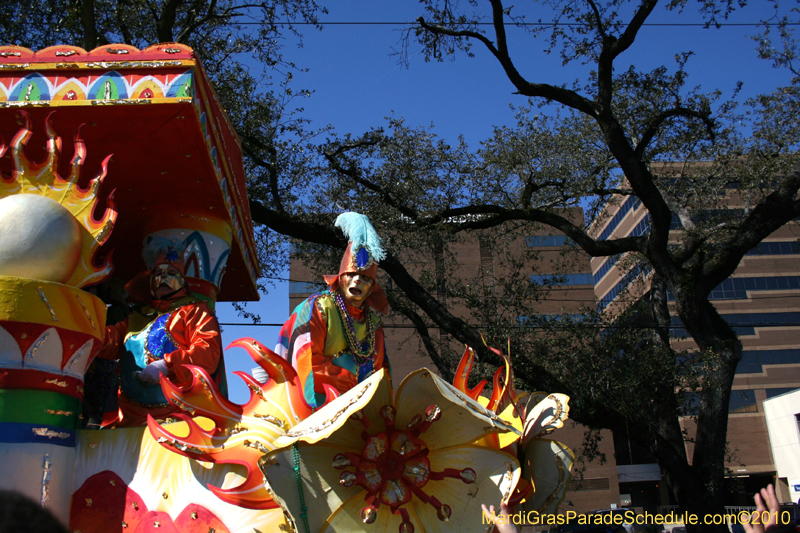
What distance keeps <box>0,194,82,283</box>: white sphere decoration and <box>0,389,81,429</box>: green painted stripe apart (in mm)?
590

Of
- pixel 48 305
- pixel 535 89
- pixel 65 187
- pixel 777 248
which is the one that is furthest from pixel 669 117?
pixel 777 248

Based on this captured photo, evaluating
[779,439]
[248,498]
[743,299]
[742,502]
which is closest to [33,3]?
[248,498]

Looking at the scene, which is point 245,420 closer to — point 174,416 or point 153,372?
point 174,416

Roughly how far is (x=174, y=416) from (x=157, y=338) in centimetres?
112

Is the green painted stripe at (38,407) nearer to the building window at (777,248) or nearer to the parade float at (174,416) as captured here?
the parade float at (174,416)

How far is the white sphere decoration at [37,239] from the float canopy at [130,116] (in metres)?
0.53

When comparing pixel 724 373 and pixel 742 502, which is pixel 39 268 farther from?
pixel 742 502

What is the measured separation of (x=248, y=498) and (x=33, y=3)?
1097 cm

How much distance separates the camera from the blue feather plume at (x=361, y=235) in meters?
4.27

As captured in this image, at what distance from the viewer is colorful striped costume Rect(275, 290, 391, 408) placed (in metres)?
3.97

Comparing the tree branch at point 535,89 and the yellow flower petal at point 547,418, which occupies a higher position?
the tree branch at point 535,89

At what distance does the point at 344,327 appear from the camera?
4289 mm

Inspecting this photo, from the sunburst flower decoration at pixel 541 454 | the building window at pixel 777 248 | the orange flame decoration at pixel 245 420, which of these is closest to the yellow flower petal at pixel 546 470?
the sunburst flower decoration at pixel 541 454

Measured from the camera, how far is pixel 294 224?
11555 mm
